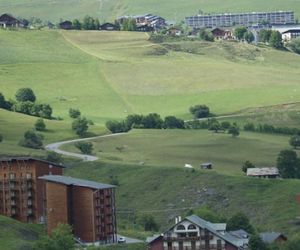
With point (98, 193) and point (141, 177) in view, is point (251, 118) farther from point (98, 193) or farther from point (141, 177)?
point (98, 193)

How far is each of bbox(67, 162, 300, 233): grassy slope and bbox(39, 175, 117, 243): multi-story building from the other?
9.83 metres

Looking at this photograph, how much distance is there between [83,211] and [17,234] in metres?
5.50

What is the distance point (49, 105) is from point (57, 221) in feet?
232

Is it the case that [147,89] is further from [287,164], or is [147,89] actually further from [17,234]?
[17,234]

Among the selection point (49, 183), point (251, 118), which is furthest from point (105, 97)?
point (49, 183)

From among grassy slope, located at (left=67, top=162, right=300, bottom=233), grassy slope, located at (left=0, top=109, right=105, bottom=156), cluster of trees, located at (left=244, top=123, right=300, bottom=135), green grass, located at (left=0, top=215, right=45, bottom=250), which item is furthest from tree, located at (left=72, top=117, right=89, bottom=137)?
green grass, located at (left=0, top=215, right=45, bottom=250)

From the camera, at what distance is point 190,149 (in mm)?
144250

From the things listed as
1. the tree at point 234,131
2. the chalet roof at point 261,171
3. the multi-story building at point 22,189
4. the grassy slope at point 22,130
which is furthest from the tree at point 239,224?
the tree at point 234,131

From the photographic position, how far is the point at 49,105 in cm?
17725

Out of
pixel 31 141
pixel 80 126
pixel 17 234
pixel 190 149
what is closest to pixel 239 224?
pixel 17 234

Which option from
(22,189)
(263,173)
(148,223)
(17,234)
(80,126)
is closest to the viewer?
(17,234)

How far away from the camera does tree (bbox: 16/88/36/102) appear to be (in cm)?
18038

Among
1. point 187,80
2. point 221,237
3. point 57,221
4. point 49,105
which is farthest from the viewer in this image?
point 187,80

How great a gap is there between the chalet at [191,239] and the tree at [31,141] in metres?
44.6
